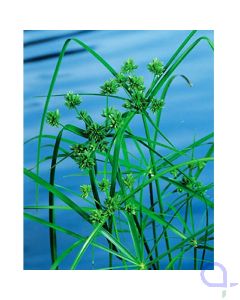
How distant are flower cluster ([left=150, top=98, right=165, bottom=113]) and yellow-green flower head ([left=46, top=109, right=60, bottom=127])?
0.81 feet

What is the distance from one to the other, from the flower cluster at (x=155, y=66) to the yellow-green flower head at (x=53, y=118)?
270 mm

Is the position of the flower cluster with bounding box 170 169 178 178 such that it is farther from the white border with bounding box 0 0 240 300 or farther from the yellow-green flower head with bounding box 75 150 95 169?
the yellow-green flower head with bounding box 75 150 95 169

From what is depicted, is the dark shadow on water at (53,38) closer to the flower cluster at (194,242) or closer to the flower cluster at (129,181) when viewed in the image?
the flower cluster at (129,181)

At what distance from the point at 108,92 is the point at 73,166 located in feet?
0.70

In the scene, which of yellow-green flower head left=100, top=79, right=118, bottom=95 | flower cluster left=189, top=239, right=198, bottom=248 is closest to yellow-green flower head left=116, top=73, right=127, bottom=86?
yellow-green flower head left=100, top=79, right=118, bottom=95

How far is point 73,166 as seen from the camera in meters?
1.93

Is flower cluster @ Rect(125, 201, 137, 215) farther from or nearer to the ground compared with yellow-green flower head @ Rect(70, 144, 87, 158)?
nearer to the ground

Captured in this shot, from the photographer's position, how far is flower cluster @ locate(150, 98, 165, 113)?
194cm

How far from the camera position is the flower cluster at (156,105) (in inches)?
76.4
